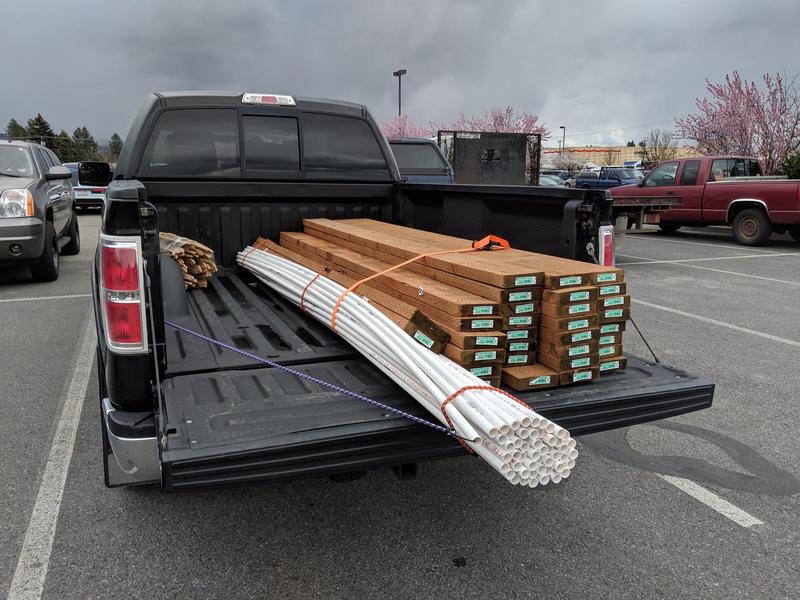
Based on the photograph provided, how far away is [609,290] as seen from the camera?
110 inches

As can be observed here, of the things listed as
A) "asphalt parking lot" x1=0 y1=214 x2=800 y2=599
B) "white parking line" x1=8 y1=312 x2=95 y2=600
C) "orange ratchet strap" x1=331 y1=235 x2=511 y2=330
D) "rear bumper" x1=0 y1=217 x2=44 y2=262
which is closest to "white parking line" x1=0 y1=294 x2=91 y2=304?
"rear bumper" x1=0 y1=217 x2=44 y2=262

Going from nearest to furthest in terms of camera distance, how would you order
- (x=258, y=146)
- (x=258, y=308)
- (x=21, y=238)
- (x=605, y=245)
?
(x=605, y=245) → (x=258, y=308) → (x=258, y=146) → (x=21, y=238)

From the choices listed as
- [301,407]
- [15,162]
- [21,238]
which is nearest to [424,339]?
[301,407]

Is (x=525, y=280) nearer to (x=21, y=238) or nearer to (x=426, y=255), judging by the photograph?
(x=426, y=255)

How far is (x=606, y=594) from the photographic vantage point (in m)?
2.55

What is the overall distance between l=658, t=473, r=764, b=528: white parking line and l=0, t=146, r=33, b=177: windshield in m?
8.86

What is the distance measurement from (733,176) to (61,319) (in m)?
13.8

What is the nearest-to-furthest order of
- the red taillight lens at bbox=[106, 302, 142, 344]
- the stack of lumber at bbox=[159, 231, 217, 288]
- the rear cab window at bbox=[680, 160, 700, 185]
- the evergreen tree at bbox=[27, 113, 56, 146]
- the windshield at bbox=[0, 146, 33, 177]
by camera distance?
the red taillight lens at bbox=[106, 302, 142, 344], the stack of lumber at bbox=[159, 231, 217, 288], the windshield at bbox=[0, 146, 33, 177], the rear cab window at bbox=[680, 160, 700, 185], the evergreen tree at bbox=[27, 113, 56, 146]

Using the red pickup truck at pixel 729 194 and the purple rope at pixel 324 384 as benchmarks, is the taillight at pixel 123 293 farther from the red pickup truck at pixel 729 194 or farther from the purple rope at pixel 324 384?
the red pickup truck at pixel 729 194

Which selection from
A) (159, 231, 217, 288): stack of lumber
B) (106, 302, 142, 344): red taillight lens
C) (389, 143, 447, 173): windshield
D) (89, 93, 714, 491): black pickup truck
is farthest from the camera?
(389, 143, 447, 173): windshield

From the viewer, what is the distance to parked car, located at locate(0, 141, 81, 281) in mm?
8008

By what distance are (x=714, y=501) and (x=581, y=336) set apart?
4.27ft

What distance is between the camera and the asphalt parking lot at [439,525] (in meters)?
2.61

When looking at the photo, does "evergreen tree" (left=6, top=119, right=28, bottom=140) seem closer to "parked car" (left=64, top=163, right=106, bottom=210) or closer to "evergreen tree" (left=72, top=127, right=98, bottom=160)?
"evergreen tree" (left=72, top=127, right=98, bottom=160)
